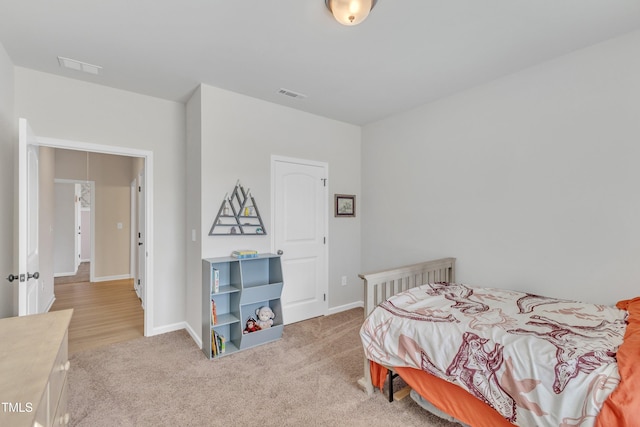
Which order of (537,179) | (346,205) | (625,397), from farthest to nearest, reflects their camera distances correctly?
(346,205) < (537,179) < (625,397)

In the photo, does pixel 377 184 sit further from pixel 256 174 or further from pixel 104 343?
pixel 104 343

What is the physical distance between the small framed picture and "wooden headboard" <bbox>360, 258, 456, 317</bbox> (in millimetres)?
1400

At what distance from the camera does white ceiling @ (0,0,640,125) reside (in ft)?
5.93

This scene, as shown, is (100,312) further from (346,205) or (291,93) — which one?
(291,93)

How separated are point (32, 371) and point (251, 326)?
2.00 metres

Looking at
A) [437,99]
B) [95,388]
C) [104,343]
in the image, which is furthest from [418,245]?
[104,343]

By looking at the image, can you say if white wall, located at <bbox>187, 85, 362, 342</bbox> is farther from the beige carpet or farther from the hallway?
the hallway

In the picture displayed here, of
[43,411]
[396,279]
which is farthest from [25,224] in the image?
[396,279]

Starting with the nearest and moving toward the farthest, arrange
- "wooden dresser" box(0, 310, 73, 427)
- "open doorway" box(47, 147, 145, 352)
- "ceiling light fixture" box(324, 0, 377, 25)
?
"wooden dresser" box(0, 310, 73, 427) < "ceiling light fixture" box(324, 0, 377, 25) < "open doorway" box(47, 147, 145, 352)

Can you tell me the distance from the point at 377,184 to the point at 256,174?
1.58m

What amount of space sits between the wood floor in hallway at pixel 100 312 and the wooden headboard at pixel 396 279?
249 cm

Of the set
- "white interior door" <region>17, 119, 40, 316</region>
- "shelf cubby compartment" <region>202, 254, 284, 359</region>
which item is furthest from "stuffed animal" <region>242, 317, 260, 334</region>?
"white interior door" <region>17, 119, 40, 316</region>

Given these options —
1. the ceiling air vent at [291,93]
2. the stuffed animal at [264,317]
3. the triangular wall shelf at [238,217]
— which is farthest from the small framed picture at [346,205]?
the stuffed animal at [264,317]

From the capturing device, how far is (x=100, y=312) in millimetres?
3838
